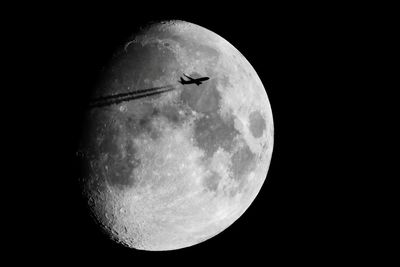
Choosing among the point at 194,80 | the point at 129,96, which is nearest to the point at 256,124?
the point at 194,80

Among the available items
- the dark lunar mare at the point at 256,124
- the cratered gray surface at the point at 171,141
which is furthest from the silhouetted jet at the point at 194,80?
the dark lunar mare at the point at 256,124

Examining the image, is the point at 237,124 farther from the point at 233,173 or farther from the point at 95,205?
the point at 95,205

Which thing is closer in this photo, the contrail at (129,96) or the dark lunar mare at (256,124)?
the contrail at (129,96)

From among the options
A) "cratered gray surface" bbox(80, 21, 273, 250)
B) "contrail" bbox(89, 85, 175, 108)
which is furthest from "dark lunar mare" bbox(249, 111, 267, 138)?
"contrail" bbox(89, 85, 175, 108)

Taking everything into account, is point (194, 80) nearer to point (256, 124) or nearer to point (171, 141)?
point (171, 141)

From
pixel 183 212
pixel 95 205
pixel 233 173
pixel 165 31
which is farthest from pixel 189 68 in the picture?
pixel 95 205

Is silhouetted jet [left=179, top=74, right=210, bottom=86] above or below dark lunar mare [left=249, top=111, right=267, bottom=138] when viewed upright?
above

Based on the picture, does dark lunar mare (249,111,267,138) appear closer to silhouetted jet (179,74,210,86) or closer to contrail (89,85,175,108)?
silhouetted jet (179,74,210,86)

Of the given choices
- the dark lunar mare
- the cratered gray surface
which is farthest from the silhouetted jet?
the dark lunar mare

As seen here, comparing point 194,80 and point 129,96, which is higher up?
point 194,80

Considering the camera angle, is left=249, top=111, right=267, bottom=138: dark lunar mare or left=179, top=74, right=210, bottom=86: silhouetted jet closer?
left=179, top=74, right=210, bottom=86: silhouetted jet

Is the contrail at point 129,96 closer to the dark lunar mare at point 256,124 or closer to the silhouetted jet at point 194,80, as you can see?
the silhouetted jet at point 194,80
